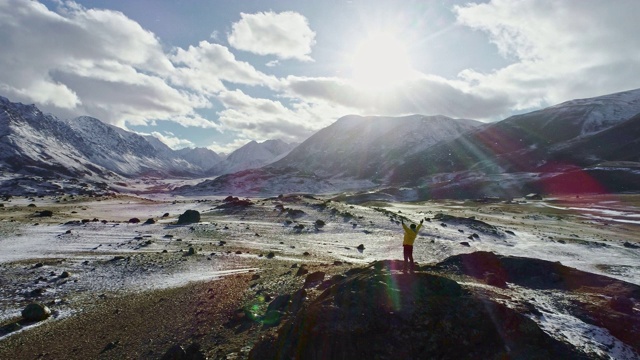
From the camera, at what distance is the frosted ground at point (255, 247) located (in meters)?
21.5

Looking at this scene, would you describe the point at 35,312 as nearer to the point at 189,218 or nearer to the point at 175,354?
the point at 175,354

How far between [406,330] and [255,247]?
29008 millimetres

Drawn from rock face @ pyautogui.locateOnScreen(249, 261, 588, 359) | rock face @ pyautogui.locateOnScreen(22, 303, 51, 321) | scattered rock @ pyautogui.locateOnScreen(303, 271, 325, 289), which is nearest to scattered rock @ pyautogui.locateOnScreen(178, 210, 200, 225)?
rock face @ pyautogui.locateOnScreen(22, 303, 51, 321)

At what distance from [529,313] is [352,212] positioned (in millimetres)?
52257

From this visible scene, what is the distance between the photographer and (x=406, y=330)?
12.4 m

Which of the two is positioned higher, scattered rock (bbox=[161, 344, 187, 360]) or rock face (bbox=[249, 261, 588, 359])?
rock face (bbox=[249, 261, 588, 359])

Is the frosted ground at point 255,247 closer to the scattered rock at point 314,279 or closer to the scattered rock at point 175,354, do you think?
the scattered rock at point 314,279

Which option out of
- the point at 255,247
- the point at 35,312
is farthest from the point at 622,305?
the point at 255,247

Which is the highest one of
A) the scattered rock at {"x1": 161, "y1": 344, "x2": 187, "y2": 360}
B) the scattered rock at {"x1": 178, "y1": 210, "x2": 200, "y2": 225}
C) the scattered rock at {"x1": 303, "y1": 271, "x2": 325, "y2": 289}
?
the scattered rock at {"x1": 178, "y1": 210, "x2": 200, "y2": 225}

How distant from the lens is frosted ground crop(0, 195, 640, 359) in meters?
21.5

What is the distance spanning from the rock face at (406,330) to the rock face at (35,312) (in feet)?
42.6

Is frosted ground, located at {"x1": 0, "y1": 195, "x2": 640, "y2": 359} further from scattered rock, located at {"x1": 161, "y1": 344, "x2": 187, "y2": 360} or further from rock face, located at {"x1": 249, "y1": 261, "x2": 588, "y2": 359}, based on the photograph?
scattered rock, located at {"x1": 161, "y1": 344, "x2": 187, "y2": 360}

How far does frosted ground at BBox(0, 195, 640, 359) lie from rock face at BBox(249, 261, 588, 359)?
5.79 ft

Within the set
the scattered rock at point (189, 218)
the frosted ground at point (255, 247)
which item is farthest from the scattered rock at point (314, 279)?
the scattered rock at point (189, 218)
